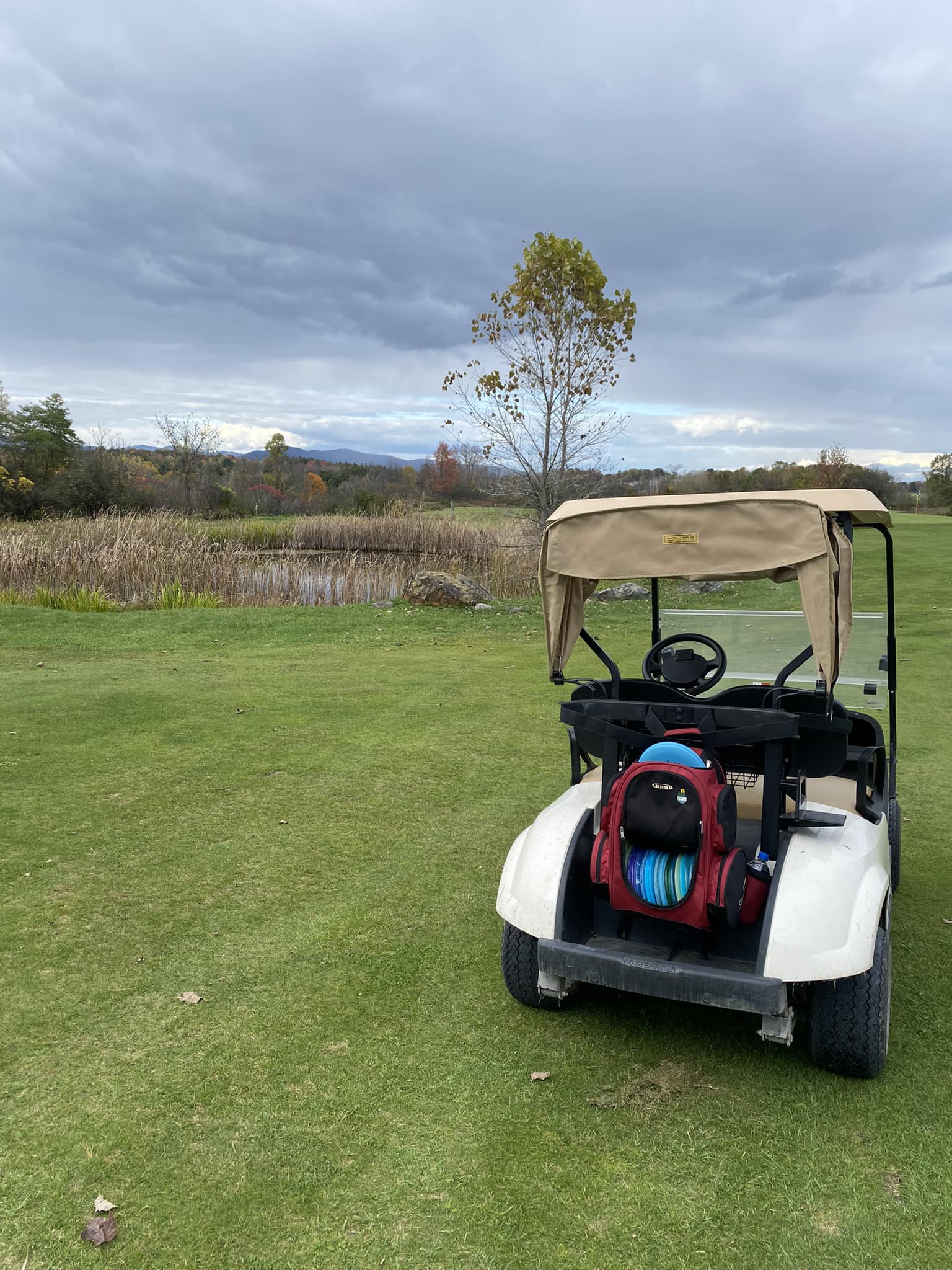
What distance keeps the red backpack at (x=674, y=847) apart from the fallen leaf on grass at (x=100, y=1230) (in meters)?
1.49

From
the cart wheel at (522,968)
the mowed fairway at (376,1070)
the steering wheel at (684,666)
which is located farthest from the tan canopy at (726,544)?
the mowed fairway at (376,1070)

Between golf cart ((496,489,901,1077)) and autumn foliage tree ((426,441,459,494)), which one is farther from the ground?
autumn foliage tree ((426,441,459,494))

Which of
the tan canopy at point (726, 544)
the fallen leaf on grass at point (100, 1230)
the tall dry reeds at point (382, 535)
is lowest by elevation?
the fallen leaf on grass at point (100, 1230)

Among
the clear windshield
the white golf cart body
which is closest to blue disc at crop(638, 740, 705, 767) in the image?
the white golf cart body

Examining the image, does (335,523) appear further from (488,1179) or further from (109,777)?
(488,1179)

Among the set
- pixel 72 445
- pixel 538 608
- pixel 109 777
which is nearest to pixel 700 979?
pixel 109 777

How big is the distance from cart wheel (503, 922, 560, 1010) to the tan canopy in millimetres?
989

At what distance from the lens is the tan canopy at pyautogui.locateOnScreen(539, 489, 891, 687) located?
2.79 m

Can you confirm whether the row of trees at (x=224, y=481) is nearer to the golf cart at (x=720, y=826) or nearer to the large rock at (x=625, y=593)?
the large rock at (x=625, y=593)

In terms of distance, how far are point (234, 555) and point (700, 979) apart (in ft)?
49.4

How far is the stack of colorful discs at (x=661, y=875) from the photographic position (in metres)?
2.50

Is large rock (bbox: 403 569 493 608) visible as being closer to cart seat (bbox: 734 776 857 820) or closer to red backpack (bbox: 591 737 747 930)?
cart seat (bbox: 734 776 857 820)

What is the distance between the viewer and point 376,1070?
8.67 ft

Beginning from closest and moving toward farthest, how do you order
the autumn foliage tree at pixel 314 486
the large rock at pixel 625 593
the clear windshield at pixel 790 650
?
the clear windshield at pixel 790 650 → the large rock at pixel 625 593 → the autumn foliage tree at pixel 314 486
